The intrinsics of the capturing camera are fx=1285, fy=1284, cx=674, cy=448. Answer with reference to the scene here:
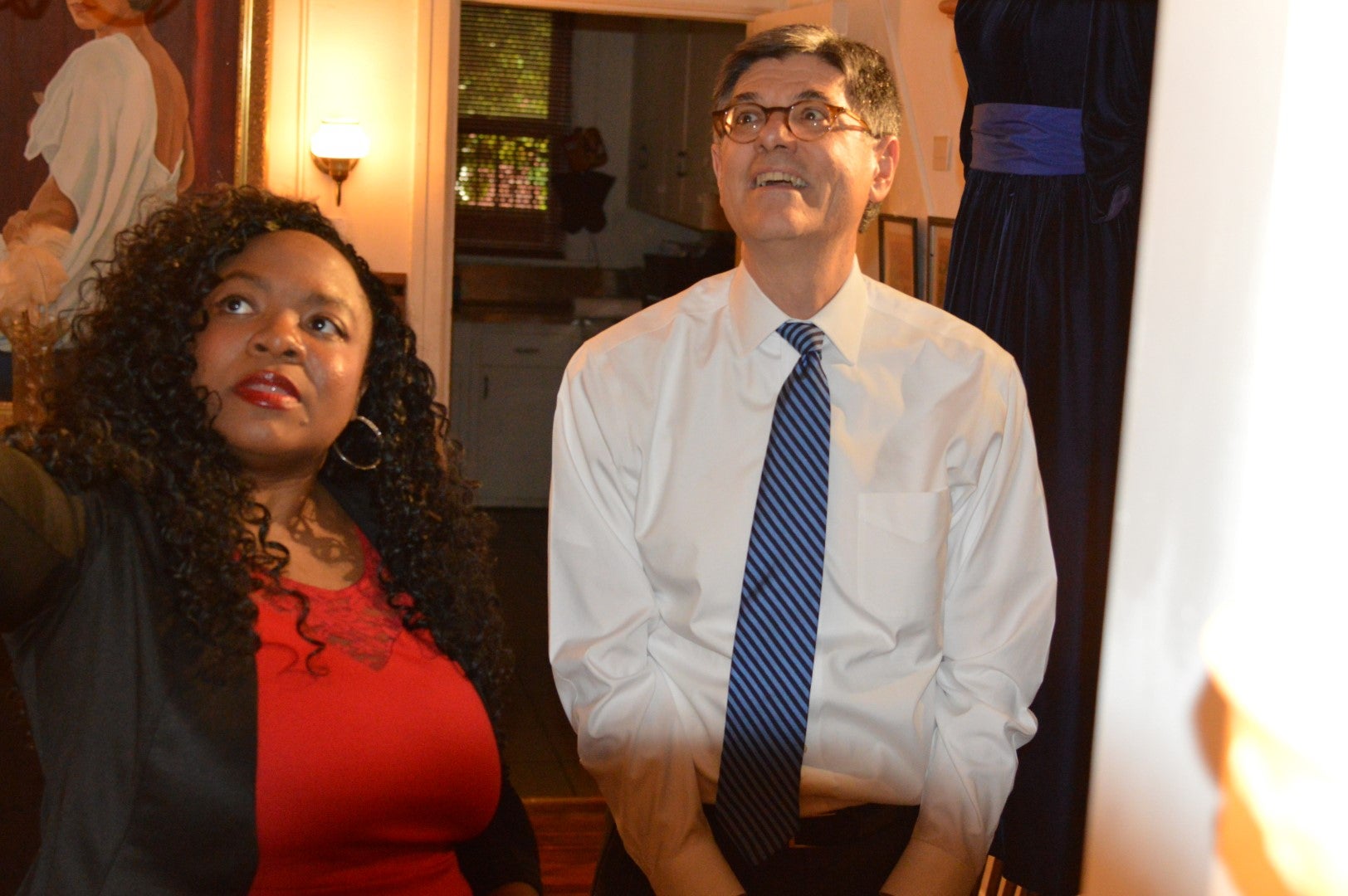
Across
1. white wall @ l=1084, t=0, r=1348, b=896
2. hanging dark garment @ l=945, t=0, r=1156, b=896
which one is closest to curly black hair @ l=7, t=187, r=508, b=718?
hanging dark garment @ l=945, t=0, r=1156, b=896

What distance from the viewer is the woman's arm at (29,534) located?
3.83 feet

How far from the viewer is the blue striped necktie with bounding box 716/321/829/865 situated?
5.18 ft

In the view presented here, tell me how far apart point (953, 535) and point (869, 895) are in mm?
479

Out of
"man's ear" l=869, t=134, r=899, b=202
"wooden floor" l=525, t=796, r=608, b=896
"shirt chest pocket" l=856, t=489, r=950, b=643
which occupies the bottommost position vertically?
"wooden floor" l=525, t=796, r=608, b=896

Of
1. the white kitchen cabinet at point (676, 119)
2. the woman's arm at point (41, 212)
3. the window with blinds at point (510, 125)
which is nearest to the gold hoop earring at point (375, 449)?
the woman's arm at point (41, 212)

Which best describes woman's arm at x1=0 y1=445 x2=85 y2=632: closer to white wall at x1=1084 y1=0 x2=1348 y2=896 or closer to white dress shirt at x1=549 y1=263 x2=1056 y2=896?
white dress shirt at x1=549 y1=263 x2=1056 y2=896

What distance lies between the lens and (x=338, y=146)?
491 centimetres

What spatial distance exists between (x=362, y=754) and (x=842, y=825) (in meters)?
0.63

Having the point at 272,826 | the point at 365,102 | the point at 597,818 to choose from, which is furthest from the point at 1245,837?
the point at 365,102

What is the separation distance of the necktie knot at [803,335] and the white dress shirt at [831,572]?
0.02m

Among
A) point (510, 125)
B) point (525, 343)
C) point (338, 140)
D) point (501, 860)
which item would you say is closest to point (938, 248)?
point (501, 860)

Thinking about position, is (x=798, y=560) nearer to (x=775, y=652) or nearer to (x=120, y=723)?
(x=775, y=652)

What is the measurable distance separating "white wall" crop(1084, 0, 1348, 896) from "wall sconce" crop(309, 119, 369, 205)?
4.93 meters

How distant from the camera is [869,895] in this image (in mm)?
1656
